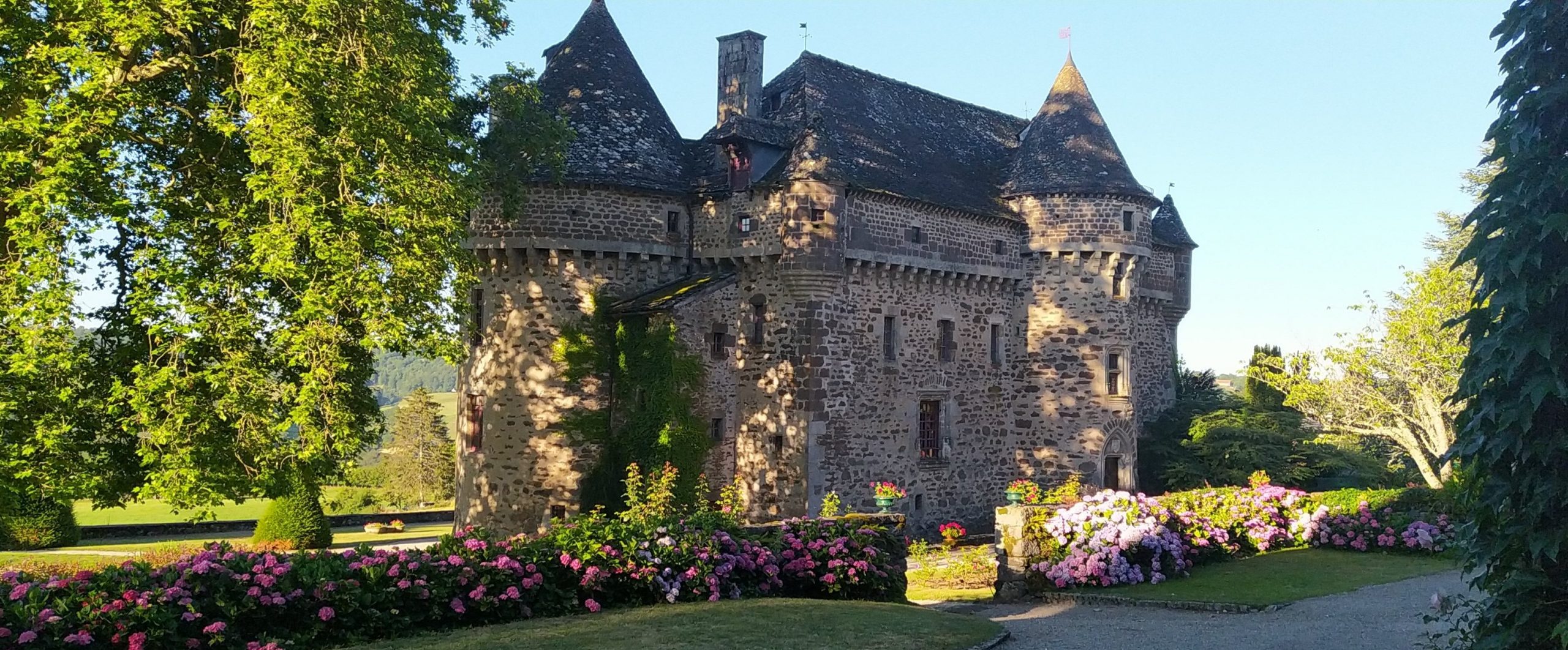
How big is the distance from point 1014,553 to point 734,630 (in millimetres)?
8301

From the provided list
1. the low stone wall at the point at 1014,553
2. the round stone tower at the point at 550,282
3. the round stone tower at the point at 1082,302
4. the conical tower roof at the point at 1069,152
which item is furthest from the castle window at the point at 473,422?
the conical tower roof at the point at 1069,152

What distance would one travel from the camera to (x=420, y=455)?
178 ft

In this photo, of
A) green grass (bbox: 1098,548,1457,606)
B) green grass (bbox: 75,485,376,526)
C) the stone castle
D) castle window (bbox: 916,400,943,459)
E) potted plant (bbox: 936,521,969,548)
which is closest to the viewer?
green grass (bbox: 1098,548,1457,606)

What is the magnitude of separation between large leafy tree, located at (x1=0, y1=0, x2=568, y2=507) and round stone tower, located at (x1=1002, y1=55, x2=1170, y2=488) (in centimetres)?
1828

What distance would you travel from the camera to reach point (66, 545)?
3108cm

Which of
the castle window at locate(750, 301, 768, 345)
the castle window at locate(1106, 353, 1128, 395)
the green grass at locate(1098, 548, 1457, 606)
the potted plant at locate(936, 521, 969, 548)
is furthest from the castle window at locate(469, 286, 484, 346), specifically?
the castle window at locate(1106, 353, 1128, 395)

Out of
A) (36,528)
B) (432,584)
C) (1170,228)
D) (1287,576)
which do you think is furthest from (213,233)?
(1170,228)

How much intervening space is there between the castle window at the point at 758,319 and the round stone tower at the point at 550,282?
7.51ft

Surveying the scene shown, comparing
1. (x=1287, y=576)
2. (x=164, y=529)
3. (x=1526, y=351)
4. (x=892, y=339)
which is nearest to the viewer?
(x=1526, y=351)

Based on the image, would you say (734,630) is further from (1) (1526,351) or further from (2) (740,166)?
(2) (740,166)

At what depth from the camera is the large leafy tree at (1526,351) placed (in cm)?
892

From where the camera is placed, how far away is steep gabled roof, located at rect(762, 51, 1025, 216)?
87.9ft

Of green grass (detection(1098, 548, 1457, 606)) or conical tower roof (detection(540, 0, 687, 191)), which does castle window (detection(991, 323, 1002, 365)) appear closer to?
conical tower roof (detection(540, 0, 687, 191))

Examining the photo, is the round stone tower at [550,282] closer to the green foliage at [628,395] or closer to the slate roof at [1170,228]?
the green foliage at [628,395]
